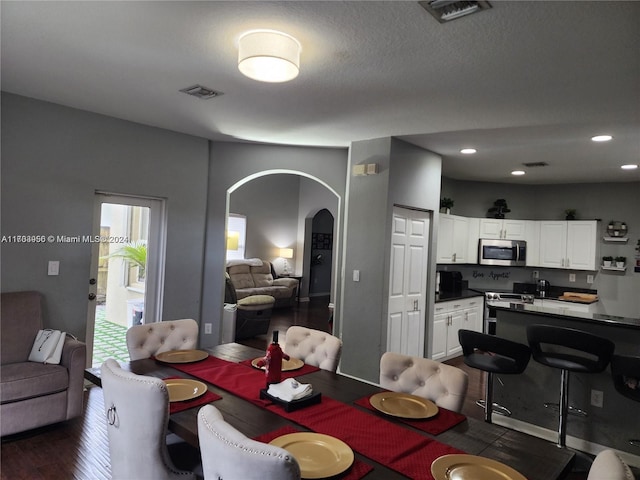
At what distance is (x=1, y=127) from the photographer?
11.5 feet

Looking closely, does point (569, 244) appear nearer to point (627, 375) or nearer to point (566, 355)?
point (566, 355)

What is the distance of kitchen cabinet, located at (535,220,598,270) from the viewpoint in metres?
6.03

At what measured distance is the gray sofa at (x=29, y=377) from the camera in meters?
2.91

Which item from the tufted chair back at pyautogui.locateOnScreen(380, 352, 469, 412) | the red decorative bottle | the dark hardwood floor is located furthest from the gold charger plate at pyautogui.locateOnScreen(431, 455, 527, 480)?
the dark hardwood floor

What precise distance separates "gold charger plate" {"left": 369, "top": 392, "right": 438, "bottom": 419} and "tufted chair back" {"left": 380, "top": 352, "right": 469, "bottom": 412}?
150 mm

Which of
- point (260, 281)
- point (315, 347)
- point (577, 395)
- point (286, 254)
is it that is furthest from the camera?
point (286, 254)

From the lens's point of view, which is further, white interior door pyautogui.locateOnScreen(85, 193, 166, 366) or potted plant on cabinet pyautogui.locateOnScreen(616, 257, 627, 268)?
potted plant on cabinet pyautogui.locateOnScreen(616, 257, 627, 268)

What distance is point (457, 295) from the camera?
5.88 metres

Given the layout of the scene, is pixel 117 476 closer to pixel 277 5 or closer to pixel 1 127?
pixel 277 5

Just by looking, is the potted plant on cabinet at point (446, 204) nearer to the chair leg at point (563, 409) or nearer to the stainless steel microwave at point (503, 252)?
the stainless steel microwave at point (503, 252)

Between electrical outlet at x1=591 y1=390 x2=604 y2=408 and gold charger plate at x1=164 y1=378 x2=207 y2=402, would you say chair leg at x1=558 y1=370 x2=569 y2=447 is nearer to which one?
electrical outlet at x1=591 y1=390 x2=604 y2=408

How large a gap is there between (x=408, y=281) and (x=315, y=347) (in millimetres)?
2304

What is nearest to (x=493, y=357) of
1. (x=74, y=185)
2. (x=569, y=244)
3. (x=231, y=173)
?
(x=231, y=173)

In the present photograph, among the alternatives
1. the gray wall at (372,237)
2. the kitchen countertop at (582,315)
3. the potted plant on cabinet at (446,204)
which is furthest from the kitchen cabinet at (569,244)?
the kitchen countertop at (582,315)
